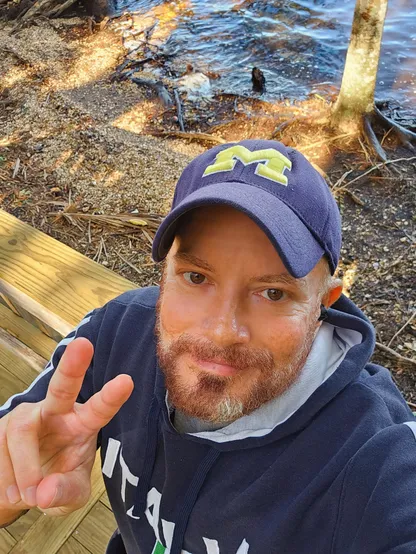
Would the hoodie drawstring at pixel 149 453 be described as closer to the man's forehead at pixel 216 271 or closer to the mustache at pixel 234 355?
the mustache at pixel 234 355

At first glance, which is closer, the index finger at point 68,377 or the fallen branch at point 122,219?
the index finger at point 68,377

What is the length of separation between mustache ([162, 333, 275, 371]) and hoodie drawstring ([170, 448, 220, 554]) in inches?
10.2

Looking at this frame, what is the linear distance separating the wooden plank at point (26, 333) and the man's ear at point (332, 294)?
149 centimetres

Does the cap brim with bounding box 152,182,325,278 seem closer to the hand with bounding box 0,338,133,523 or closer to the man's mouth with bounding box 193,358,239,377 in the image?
the man's mouth with bounding box 193,358,239,377

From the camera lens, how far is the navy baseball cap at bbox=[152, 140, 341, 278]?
1.03 meters

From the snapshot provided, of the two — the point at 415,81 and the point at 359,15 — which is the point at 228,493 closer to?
the point at 359,15

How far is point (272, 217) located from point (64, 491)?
746 mm

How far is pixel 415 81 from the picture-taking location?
20.5ft

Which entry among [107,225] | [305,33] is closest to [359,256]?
[107,225]

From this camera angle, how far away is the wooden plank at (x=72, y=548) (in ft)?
5.97

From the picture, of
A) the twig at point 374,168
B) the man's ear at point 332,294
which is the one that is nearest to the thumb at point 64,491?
the man's ear at point 332,294

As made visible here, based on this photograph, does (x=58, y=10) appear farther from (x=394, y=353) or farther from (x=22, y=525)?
(x=22, y=525)

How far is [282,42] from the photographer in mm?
7211

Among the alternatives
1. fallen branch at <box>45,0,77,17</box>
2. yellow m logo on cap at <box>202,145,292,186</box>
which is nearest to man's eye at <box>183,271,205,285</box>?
yellow m logo on cap at <box>202,145,292,186</box>
